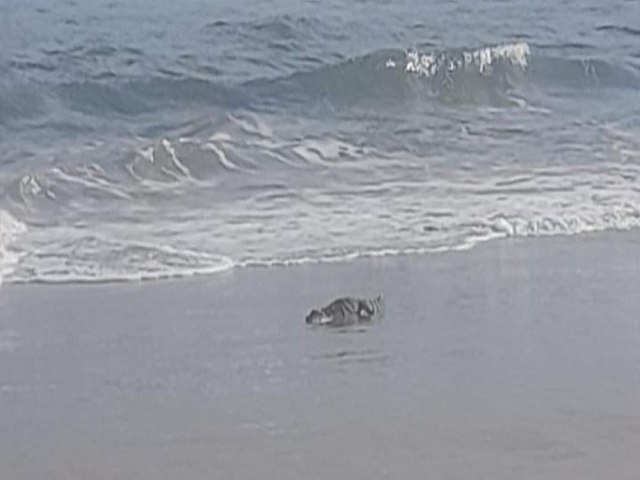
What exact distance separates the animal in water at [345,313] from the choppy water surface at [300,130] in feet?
2.78

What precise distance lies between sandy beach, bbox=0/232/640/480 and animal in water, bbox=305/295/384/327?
6 centimetres

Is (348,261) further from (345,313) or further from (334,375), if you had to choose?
(334,375)

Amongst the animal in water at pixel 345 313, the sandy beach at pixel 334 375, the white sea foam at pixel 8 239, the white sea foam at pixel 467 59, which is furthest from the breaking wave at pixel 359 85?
the animal in water at pixel 345 313

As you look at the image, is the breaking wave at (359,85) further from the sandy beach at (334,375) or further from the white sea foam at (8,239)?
the sandy beach at (334,375)

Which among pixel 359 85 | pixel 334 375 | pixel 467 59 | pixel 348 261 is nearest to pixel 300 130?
pixel 359 85

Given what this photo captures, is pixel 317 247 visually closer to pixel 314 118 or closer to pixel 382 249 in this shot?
pixel 382 249

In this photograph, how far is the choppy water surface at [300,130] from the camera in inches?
279

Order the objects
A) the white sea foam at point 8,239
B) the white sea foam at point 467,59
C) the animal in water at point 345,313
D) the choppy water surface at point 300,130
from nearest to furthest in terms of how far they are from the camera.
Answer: the animal in water at point 345,313
the white sea foam at point 8,239
the choppy water surface at point 300,130
the white sea foam at point 467,59

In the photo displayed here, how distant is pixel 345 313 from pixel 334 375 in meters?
0.69

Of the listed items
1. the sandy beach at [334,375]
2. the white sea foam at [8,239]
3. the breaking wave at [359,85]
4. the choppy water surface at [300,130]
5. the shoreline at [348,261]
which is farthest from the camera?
the breaking wave at [359,85]

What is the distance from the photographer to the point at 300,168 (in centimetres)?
876

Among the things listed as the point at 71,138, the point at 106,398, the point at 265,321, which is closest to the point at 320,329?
the point at 265,321

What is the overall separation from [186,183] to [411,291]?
2.56m

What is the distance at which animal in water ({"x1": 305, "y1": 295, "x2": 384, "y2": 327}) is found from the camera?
5613 millimetres
